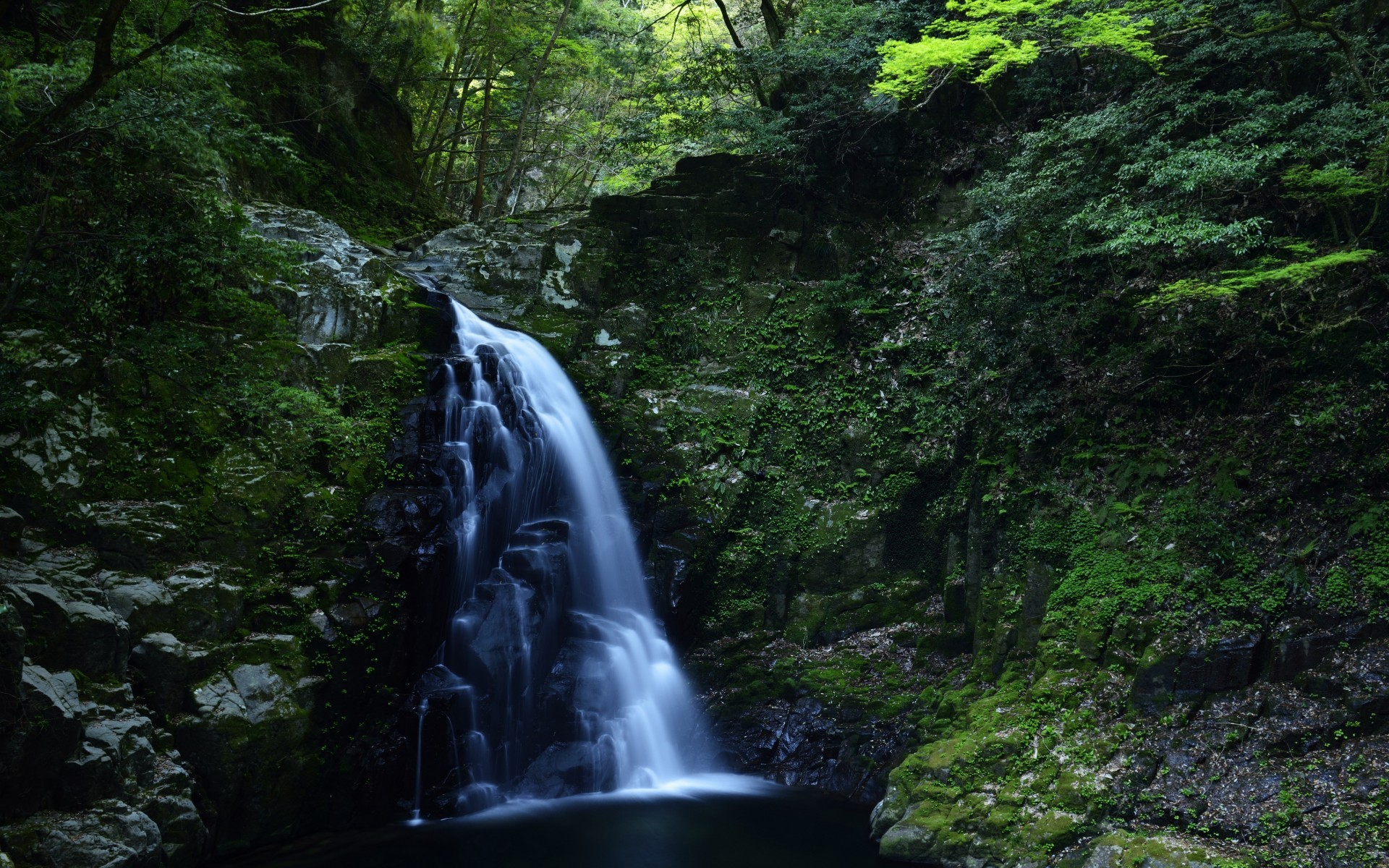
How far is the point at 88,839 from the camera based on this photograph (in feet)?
18.7

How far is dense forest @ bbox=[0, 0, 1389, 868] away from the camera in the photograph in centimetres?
667

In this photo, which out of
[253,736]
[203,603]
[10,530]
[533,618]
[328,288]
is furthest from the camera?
[328,288]

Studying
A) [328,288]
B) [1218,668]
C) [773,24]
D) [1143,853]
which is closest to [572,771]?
[1143,853]

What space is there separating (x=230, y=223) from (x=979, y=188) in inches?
349

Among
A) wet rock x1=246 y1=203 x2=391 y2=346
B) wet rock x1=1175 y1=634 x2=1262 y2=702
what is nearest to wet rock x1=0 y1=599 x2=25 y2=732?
wet rock x1=246 y1=203 x2=391 y2=346

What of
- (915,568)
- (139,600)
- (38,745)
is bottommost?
(915,568)

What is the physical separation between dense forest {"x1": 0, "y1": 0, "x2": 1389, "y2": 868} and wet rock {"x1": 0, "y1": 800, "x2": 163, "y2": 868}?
33mm

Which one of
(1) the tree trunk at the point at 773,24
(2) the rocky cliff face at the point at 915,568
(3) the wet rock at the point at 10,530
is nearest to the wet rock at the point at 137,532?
(3) the wet rock at the point at 10,530

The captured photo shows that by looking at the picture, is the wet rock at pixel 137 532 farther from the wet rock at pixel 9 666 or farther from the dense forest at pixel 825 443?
the wet rock at pixel 9 666

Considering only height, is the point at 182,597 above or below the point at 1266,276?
below

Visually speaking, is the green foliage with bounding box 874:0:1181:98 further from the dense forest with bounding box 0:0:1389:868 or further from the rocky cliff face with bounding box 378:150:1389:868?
the rocky cliff face with bounding box 378:150:1389:868

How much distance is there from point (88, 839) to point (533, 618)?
193 inches

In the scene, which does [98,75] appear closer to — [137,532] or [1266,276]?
[137,532]

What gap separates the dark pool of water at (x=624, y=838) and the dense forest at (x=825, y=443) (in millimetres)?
286
